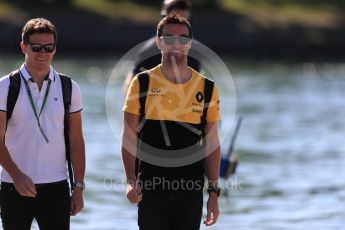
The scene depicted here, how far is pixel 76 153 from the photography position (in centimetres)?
670

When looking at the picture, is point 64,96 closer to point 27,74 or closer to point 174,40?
point 27,74

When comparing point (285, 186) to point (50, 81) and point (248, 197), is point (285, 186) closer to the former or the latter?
point (248, 197)

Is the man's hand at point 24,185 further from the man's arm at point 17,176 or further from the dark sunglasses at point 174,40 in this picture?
the dark sunglasses at point 174,40

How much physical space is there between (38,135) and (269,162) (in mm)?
12734

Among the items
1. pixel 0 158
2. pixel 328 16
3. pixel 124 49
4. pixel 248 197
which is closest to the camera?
pixel 0 158

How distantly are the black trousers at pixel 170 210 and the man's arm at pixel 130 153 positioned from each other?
3.8 inches

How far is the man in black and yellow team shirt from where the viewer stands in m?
6.72

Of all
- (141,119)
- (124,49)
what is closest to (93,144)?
(141,119)

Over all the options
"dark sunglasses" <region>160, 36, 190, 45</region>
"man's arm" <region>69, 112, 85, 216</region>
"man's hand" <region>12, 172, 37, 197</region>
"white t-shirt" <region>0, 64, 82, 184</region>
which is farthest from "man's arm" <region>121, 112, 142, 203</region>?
"man's hand" <region>12, 172, 37, 197</region>

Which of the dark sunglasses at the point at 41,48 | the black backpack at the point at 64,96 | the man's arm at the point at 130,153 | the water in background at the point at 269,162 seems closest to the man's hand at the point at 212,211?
the man's arm at the point at 130,153

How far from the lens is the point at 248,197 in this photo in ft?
47.0

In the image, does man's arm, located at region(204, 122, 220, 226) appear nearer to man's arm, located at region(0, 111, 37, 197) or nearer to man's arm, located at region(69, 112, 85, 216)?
man's arm, located at region(69, 112, 85, 216)

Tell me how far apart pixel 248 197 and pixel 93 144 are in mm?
7917

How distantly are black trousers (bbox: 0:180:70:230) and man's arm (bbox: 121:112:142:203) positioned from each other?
381 millimetres
